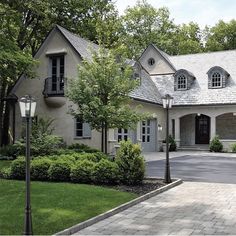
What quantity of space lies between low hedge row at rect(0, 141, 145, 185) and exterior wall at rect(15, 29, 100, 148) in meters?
10.0

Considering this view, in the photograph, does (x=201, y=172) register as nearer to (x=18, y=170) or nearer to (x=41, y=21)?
(x=18, y=170)

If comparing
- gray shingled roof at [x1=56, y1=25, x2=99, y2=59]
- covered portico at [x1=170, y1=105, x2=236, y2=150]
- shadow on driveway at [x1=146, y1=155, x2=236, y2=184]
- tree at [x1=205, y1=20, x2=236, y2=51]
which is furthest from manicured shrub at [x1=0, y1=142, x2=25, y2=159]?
tree at [x1=205, y1=20, x2=236, y2=51]

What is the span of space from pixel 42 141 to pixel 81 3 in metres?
15.7

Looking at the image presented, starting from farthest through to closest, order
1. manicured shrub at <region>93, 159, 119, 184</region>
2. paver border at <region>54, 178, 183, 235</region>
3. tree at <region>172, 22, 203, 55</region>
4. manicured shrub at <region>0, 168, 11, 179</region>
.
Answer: tree at <region>172, 22, 203, 55</region> → manicured shrub at <region>0, 168, 11, 179</region> → manicured shrub at <region>93, 159, 119, 184</region> → paver border at <region>54, 178, 183, 235</region>

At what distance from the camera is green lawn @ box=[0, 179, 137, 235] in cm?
774

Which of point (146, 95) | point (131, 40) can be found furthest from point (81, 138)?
point (131, 40)

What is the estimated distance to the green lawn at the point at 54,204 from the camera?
25.4ft

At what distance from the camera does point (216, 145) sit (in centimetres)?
2862

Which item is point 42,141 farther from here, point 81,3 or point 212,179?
point 81,3

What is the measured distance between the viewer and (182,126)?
108 feet

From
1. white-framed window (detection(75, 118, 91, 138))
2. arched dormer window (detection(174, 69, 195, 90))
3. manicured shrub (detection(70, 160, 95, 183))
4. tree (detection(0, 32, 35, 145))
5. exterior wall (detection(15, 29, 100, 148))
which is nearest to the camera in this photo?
manicured shrub (detection(70, 160, 95, 183))

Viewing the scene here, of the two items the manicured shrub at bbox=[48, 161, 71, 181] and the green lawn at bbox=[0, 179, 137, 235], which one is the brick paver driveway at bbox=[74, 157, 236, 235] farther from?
the manicured shrub at bbox=[48, 161, 71, 181]

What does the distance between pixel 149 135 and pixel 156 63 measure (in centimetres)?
808

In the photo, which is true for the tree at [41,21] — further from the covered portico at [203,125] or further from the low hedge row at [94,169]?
the low hedge row at [94,169]
